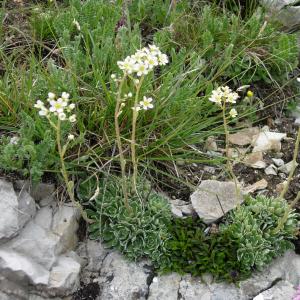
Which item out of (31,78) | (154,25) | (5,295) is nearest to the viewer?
(5,295)

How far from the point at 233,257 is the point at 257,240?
0.57ft

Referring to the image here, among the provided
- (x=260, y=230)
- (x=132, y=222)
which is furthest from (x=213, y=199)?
(x=132, y=222)

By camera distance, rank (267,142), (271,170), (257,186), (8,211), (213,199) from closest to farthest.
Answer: (8,211) < (213,199) < (257,186) < (271,170) < (267,142)

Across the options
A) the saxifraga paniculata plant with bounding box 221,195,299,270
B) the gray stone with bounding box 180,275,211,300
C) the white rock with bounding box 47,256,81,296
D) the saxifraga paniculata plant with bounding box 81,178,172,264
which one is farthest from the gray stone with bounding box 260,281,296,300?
the white rock with bounding box 47,256,81,296

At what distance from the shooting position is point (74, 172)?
3.36m

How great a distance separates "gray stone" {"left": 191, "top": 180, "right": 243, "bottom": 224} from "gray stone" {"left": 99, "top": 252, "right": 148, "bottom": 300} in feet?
1.70

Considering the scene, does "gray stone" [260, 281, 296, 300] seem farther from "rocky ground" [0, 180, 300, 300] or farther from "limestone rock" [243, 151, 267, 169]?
"limestone rock" [243, 151, 267, 169]

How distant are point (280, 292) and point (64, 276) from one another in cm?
124

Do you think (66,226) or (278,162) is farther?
(278,162)

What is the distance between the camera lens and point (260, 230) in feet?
10.6

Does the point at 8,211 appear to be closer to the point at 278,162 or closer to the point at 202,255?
the point at 202,255

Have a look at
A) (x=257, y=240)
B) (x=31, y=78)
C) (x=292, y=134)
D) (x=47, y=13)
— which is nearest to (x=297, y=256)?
(x=257, y=240)

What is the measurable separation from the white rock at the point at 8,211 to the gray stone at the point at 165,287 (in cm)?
85

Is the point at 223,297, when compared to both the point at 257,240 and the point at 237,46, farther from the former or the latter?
the point at 237,46
